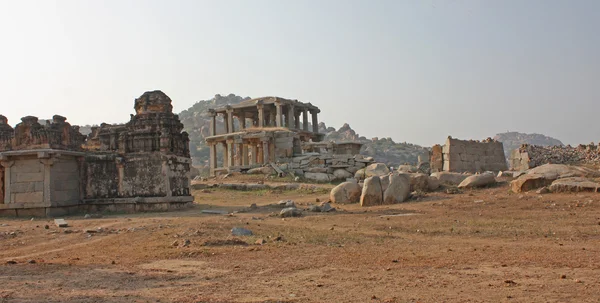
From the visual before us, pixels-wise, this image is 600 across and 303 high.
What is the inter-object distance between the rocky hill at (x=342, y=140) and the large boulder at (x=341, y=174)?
17098 mm

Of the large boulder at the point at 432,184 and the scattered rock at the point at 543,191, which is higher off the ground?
the large boulder at the point at 432,184

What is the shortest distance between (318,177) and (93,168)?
11.4m

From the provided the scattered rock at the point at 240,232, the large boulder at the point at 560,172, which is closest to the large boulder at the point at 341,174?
the large boulder at the point at 560,172

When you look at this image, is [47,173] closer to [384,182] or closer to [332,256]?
[384,182]

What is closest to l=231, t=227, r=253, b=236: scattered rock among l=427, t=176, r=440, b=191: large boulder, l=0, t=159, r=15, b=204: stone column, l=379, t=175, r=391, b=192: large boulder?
l=379, t=175, r=391, b=192: large boulder

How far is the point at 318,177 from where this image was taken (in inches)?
950

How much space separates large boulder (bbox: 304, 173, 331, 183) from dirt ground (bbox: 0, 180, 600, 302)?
1092 centimetres

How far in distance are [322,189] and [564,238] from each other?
1268 centimetres

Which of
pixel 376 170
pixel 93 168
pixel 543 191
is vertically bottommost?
pixel 543 191

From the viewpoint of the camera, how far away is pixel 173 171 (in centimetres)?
1546

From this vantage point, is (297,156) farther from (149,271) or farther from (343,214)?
(149,271)

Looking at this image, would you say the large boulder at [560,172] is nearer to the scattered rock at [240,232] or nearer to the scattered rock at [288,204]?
the scattered rock at [288,204]

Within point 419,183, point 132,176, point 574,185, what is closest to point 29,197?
point 132,176

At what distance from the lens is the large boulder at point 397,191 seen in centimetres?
1376
